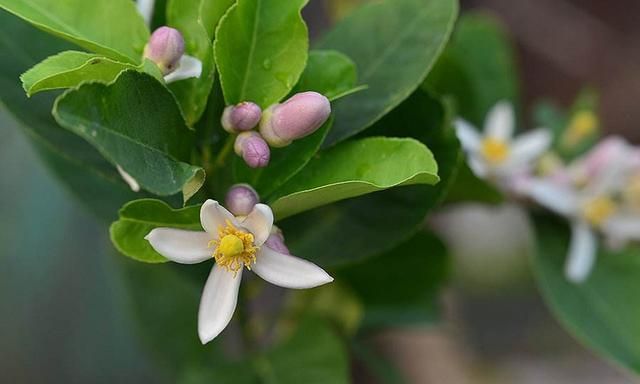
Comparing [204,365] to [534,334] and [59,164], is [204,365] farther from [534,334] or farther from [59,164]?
[534,334]

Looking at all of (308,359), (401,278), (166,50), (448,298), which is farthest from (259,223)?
(448,298)

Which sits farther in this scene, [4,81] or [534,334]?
[534,334]

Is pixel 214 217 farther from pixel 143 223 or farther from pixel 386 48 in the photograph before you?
pixel 386 48

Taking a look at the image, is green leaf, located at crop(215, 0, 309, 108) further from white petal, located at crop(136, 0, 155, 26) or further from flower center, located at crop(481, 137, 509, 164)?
flower center, located at crop(481, 137, 509, 164)

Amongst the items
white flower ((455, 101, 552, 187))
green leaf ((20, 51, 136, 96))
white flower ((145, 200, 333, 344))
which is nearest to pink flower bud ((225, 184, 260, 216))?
white flower ((145, 200, 333, 344))

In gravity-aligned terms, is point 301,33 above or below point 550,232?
above

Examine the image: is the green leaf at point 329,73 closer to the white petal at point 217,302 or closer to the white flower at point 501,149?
the white petal at point 217,302

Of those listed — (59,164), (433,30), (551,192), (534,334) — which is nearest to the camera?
(433,30)

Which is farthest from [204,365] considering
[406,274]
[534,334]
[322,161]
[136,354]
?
[534,334]
